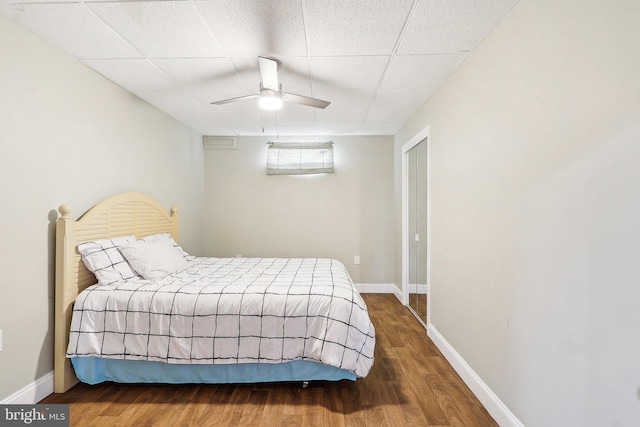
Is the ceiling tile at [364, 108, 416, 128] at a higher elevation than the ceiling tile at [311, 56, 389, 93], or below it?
below

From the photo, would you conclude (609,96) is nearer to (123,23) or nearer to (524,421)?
(524,421)

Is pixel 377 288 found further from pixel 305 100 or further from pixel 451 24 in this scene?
pixel 451 24

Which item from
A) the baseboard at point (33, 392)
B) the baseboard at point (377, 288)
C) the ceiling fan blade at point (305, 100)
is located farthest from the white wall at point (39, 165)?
the baseboard at point (377, 288)

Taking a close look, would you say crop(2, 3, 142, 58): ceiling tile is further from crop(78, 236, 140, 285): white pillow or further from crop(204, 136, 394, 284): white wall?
crop(204, 136, 394, 284): white wall

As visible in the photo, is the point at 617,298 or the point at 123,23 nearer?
the point at 617,298

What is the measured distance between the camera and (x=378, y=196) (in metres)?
4.69

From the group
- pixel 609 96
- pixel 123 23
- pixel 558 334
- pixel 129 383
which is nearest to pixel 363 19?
pixel 609 96

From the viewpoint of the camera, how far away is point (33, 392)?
1.96 meters

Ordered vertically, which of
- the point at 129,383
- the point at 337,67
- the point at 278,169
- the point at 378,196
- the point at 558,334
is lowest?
the point at 129,383

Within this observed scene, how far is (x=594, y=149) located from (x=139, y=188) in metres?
3.40

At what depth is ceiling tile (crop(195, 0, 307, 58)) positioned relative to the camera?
172 cm

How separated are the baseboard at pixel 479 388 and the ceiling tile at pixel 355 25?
91.4 inches

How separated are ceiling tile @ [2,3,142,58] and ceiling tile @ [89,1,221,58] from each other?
9cm

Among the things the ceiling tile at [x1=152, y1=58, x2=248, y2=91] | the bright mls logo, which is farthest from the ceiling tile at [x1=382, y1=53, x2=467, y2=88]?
the bright mls logo
